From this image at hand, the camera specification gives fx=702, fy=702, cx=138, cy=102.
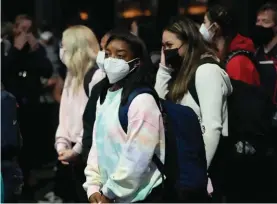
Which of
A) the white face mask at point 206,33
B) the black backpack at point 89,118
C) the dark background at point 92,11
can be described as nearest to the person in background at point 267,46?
the dark background at point 92,11

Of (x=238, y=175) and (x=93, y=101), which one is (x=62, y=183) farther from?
(x=238, y=175)

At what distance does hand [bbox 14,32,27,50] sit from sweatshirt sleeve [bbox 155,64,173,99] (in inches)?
122

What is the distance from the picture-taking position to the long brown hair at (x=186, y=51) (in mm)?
4141

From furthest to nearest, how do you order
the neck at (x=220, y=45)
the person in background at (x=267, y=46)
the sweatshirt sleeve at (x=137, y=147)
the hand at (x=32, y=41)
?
the hand at (x=32, y=41)
the person in background at (x=267, y=46)
the neck at (x=220, y=45)
the sweatshirt sleeve at (x=137, y=147)

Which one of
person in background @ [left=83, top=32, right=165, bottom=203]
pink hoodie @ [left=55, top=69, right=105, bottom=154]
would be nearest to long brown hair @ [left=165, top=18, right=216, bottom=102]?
person in background @ [left=83, top=32, right=165, bottom=203]

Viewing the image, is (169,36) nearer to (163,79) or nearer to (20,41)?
(163,79)

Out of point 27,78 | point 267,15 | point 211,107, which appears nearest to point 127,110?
point 211,107

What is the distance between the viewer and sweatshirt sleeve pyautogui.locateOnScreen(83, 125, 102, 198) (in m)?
3.64

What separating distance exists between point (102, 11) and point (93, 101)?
236cm

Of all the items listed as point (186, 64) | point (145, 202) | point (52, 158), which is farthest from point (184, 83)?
point (52, 158)

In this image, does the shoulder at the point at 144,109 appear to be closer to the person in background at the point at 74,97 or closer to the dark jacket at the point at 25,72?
the person in background at the point at 74,97

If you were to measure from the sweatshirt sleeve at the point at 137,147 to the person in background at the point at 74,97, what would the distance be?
5.73 ft

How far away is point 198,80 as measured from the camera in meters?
4.08

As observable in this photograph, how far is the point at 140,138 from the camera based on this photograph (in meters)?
3.36
